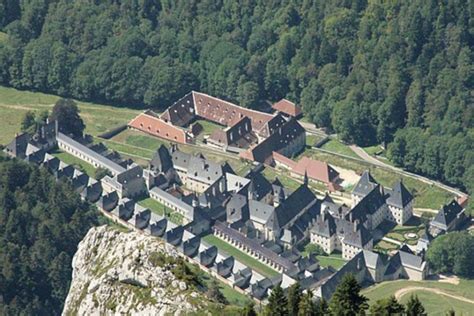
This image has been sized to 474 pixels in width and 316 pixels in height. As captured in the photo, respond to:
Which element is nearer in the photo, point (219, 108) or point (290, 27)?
point (219, 108)

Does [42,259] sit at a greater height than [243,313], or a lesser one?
lesser

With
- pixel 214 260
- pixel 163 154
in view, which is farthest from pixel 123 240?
pixel 163 154

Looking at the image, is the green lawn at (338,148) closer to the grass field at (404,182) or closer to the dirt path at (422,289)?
the grass field at (404,182)

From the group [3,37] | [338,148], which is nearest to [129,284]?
[338,148]

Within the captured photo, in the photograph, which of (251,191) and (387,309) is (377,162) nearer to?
(251,191)

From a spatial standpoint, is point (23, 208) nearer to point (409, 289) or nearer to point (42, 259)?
point (42, 259)

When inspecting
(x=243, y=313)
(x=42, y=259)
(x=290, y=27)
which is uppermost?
(x=243, y=313)

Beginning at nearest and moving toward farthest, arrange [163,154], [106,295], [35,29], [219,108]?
[106,295]
[163,154]
[219,108]
[35,29]

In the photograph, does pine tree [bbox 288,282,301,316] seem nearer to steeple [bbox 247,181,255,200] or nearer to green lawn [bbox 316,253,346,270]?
green lawn [bbox 316,253,346,270]
